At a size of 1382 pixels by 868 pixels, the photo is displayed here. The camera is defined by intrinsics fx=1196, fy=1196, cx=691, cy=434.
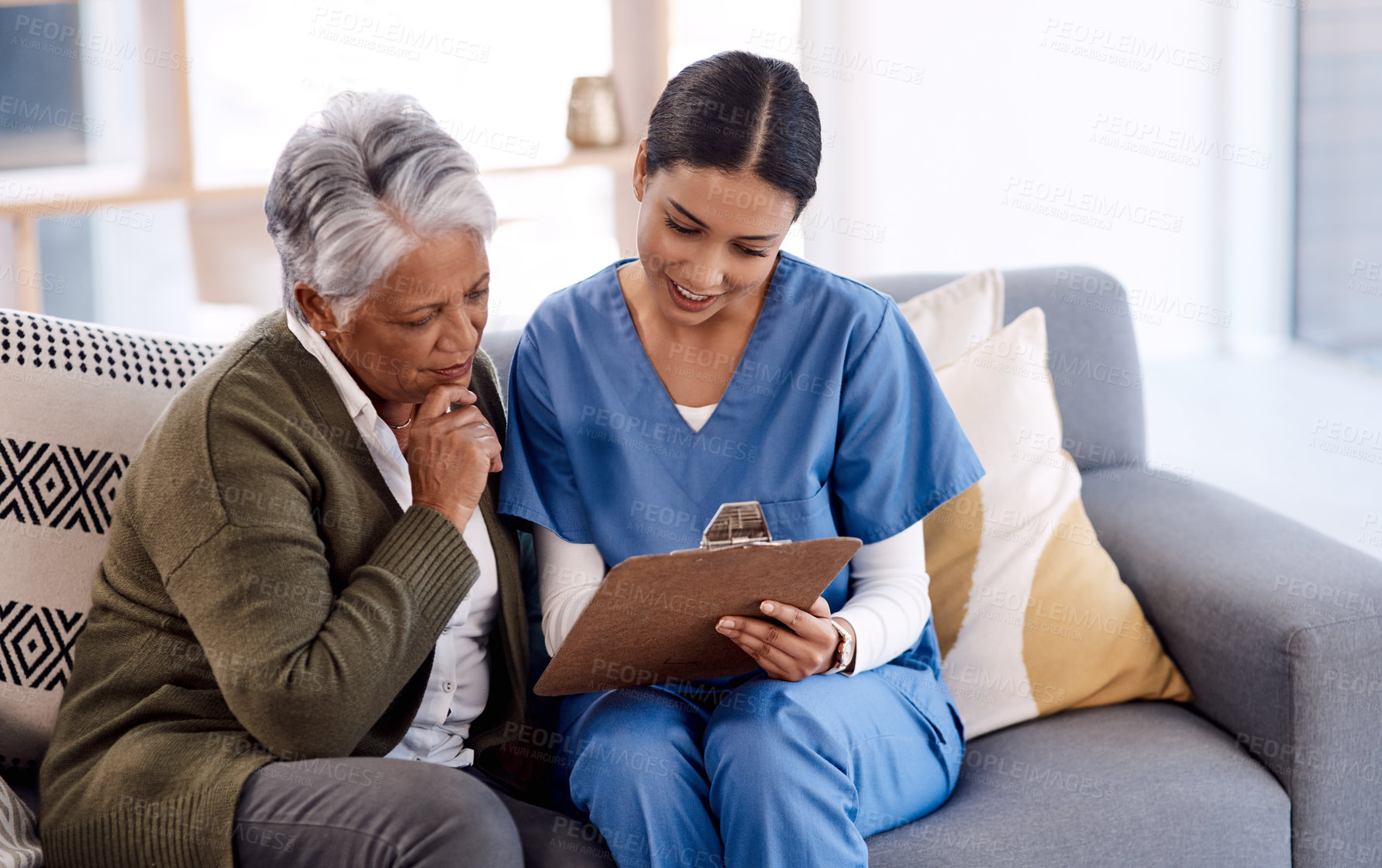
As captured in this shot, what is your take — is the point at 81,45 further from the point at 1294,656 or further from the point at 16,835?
the point at 1294,656

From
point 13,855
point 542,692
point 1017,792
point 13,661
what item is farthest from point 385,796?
point 1017,792

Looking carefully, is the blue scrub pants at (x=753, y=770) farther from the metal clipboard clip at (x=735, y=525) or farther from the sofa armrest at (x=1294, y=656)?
the sofa armrest at (x=1294, y=656)

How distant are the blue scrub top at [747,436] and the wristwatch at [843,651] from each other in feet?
0.39

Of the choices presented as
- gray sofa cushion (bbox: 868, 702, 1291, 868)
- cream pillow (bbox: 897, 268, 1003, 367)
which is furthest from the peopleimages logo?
gray sofa cushion (bbox: 868, 702, 1291, 868)

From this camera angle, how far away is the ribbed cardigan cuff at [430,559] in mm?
1195

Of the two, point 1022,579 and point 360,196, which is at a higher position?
point 360,196

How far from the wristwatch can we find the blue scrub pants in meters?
0.01

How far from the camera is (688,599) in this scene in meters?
1.19

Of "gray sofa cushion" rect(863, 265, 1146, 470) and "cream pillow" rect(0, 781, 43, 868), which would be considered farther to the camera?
"gray sofa cushion" rect(863, 265, 1146, 470)

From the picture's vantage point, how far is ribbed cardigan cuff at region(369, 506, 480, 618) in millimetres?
1195

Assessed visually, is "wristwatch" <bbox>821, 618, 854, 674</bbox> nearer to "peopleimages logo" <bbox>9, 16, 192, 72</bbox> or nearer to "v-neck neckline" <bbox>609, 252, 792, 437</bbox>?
"v-neck neckline" <bbox>609, 252, 792, 437</bbox>

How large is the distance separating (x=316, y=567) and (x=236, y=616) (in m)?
0.09

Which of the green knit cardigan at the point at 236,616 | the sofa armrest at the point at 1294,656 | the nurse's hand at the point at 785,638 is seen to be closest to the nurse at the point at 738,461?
the nurse's hand at the point at 785,638

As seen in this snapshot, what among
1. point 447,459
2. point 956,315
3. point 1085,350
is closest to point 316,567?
point 447,459
